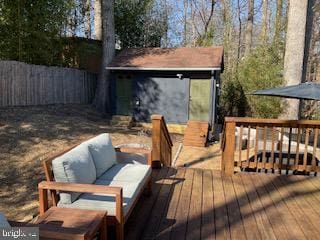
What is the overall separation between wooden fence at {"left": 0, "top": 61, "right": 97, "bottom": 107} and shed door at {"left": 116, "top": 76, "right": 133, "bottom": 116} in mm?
2287

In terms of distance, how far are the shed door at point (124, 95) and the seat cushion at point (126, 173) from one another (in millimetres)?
7811

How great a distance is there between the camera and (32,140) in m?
7.31

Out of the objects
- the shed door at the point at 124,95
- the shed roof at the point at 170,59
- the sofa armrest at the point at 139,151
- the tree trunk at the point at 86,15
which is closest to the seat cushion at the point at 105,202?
the sofa armrest at the point at 139,151

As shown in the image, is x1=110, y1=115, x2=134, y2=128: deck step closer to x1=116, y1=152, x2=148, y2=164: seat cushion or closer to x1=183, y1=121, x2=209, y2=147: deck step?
x1=183, y1=121, x2=209, y2=147: deck step

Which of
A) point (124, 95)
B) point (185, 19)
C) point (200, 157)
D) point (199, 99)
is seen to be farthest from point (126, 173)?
point (185, 19)

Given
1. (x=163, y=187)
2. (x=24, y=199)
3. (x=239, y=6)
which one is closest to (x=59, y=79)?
(x=24, y=199)

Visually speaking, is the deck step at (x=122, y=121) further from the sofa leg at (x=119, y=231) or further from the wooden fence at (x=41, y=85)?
the sofa leg at (x=119, y=231)

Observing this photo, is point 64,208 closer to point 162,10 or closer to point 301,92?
point 301,92

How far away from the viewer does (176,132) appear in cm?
1125

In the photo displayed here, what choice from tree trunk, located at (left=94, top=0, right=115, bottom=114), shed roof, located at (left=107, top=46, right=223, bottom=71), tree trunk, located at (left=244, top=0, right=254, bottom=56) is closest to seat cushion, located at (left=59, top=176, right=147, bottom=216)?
shed roof, located at (left=107, top=46, right=223, bottom=71)

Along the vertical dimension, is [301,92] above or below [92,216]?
above

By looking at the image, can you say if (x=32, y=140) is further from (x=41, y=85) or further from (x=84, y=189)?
(x=84, y=189)

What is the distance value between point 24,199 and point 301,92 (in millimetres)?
5176

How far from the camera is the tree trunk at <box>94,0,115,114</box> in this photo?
12287 millimetres
